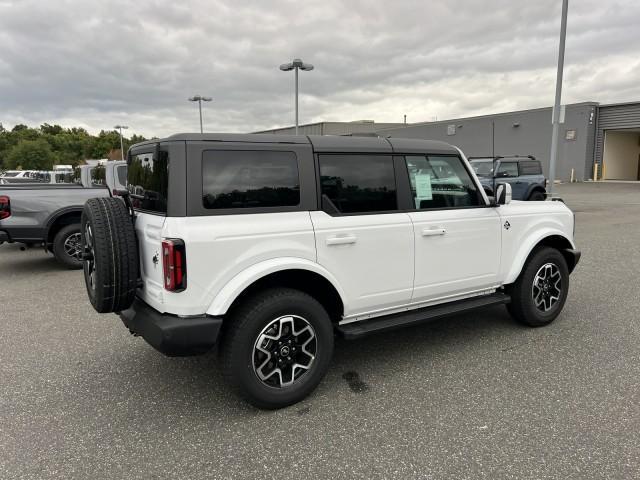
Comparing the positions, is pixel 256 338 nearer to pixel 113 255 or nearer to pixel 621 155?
pixel 113 255

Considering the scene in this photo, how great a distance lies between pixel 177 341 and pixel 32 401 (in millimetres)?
1375

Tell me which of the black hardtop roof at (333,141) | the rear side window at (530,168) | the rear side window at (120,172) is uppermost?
the rear side window at (530,168)

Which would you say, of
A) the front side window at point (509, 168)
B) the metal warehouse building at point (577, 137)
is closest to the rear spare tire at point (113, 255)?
the front side window at point (509, 168)

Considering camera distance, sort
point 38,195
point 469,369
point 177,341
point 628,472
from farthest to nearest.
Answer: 1. point 38,195
2. point 469,369
3. point 177,341
4. point 628,472

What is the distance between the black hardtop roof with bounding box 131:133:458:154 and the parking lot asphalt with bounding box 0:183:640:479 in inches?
68.0

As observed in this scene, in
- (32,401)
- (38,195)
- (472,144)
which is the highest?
(472,144)

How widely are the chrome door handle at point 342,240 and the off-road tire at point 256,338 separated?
0.41 meters

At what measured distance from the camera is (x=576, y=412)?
2977 millimetres

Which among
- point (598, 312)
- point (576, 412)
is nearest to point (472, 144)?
point (598, 312)

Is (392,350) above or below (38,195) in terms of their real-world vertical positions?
below

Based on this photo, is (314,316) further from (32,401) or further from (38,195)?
(38,195)

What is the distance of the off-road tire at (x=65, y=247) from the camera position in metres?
7.46

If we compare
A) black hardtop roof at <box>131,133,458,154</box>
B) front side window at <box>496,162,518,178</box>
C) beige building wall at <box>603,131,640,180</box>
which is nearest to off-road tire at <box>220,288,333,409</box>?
black hardtop roof at <box>131,133,458,154</box>

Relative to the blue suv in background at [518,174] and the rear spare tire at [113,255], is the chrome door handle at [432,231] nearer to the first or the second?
the rear spare tire at [113,255]
